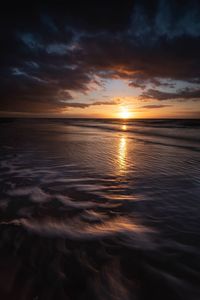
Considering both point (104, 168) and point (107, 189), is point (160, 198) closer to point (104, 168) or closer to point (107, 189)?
point (107, 189)

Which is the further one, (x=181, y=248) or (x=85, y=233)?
(x=85, y=233)

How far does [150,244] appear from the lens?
2330 mm

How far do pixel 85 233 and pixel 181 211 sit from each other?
1.77 metres

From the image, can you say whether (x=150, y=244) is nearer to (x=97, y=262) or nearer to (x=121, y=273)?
(x=121, y=273)

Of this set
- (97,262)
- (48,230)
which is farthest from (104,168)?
(97,262)

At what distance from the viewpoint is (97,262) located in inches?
80.2

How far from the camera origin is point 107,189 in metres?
4.03

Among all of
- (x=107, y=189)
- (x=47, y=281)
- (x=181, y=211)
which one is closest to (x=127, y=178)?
(x=107, y=189)

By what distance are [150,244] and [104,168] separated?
3495mm

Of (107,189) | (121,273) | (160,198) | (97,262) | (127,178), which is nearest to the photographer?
(121,273)

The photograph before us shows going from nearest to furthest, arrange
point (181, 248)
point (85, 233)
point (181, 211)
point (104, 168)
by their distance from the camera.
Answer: point (181, 248) < point (85, 233) < point (181, 211) < point (104, 168)

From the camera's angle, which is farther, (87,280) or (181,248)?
(181,248)

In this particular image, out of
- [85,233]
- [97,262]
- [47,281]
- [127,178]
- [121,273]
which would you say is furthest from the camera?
[127,178]

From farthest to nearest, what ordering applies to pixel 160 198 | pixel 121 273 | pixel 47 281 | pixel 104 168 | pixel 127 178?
1. pixel 104 168
2. pixel 127 178
3. pixel 160 198
4. pixel 121 273
5. pixel 47 281
